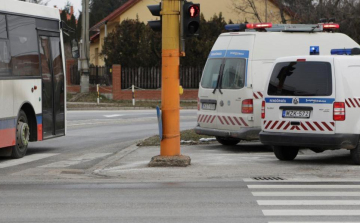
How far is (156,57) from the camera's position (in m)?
43.9

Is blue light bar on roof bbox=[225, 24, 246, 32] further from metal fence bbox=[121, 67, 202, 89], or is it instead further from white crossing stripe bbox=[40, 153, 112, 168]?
metal fence bbox=[121, 67, 202, 89]

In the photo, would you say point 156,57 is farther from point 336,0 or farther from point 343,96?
point 343,96

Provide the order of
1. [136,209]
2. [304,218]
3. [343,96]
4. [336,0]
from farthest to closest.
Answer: [336,0] < [343,96] < [136,209] < [304,218]

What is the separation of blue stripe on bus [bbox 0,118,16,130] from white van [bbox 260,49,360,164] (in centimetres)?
496

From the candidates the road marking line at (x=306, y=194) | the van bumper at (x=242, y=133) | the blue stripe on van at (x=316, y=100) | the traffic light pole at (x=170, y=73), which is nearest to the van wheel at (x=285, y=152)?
the blue stripe on van at (x=316, y=100)

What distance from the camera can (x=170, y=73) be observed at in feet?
44.1

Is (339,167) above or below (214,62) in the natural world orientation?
below

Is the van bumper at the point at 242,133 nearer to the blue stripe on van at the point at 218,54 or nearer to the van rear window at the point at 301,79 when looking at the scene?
the blue stripe on van at the point at 218,54

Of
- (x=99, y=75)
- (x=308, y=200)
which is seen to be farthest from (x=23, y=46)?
(x=99, y=75)

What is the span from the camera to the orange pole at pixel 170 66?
13406 mm

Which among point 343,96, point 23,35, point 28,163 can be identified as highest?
point 23,35

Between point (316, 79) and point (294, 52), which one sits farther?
point (294, 52)

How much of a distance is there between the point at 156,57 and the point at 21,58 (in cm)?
2794

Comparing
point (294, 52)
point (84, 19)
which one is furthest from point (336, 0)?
point (294, 52)
